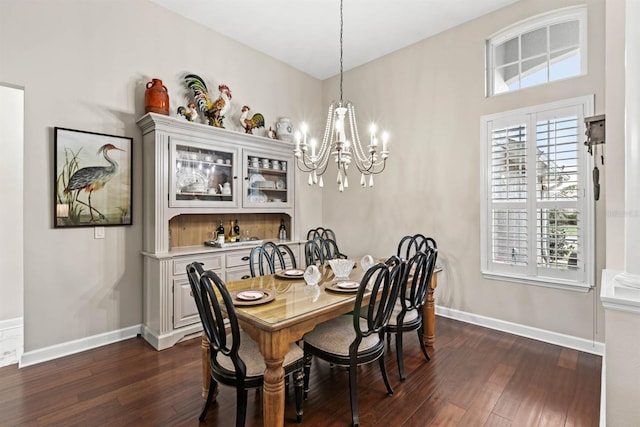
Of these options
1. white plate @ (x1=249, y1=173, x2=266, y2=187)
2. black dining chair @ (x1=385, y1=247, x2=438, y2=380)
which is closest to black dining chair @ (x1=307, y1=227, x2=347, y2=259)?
white plate @ (x1=249, y1=173, x2=266, y2=187)

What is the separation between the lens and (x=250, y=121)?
4.01m

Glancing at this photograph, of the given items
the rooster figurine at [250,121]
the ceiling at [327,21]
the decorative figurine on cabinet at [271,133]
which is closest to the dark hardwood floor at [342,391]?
the rooster figurine at [250,121]

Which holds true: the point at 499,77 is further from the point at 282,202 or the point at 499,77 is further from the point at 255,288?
the point at 255,288

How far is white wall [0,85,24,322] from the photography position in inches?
123

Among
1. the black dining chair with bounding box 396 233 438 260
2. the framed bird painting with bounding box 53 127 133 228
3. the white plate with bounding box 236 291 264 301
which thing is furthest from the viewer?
the black dining chair with bounding box 396 233 438 260

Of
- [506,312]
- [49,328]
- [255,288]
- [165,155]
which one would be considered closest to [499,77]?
[506,312]

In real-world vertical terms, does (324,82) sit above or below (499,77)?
above

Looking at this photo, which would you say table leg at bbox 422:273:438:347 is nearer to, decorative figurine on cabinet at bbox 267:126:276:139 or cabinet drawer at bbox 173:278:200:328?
cabinet drawer at bbox 173:278:200:328

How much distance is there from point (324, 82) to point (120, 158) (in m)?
3.39

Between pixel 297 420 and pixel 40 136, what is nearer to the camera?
pixel 297 420

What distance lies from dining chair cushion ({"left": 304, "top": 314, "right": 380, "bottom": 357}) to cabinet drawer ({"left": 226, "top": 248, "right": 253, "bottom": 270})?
5.31ft

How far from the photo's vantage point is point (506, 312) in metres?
3.37

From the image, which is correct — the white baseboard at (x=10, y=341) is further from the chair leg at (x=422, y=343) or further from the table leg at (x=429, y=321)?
the table leg at (x=429, y=321)

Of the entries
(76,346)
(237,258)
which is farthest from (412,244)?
(76,346)
